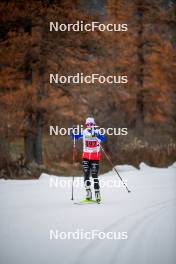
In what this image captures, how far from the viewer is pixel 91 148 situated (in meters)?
9.79

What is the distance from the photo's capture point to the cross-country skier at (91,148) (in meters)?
9.52

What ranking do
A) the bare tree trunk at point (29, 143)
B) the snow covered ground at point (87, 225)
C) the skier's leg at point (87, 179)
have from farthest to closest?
1. the bare tree trunk at point (29, 143)
2. the skier's leg at point (87, 179)
3. the snow covered ground at point (87, 225)

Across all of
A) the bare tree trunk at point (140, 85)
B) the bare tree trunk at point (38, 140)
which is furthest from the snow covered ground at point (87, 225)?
the bare tree trunk at point (140, 85)

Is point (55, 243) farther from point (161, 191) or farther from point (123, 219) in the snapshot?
point (161, 191)

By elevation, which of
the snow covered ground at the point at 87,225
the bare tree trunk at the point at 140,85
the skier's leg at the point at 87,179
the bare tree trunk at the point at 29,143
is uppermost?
the bare tree trunk at the point at 140,85

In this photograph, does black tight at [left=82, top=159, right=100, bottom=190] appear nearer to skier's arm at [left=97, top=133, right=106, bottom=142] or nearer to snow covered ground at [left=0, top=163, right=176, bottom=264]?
snow covered ground at [left=0, top=163, right=176, bottom=264]

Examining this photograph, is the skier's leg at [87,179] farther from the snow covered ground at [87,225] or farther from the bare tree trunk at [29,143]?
the bare tree trunk at [29,143]

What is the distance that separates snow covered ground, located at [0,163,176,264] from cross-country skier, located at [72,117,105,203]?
1.08 ft

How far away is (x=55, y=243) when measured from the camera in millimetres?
6199

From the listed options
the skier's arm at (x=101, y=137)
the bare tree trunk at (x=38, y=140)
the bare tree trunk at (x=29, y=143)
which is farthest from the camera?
the bare tree trunk at (x=38, y=140)

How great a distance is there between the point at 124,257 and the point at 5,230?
193 centimetres

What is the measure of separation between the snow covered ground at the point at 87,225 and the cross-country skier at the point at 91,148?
33cm

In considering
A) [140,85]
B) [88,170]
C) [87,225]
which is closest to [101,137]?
[88,170]

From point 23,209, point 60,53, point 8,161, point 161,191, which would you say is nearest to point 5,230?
point 23,209
